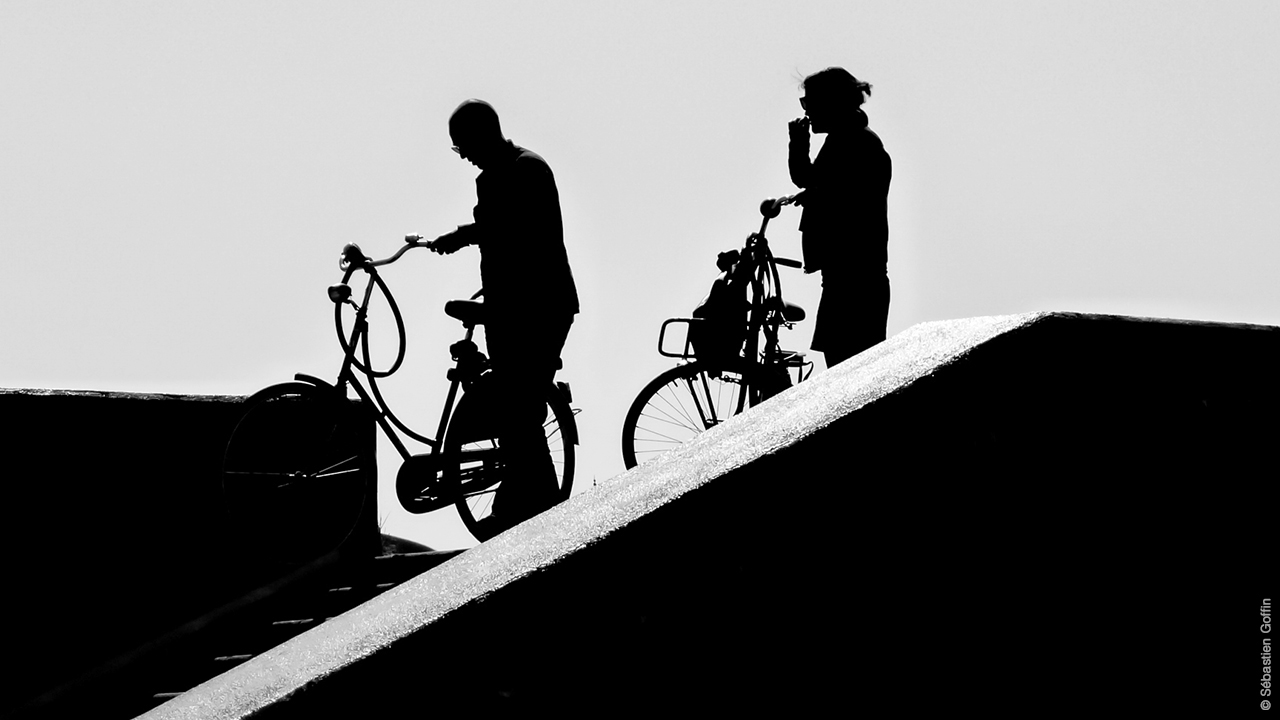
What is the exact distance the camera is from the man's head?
6.01 metres

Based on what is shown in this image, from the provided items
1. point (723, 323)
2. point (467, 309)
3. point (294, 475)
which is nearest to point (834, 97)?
point (723, 323)

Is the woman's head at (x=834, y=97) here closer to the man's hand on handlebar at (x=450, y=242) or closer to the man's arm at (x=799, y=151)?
the man's arm at (x=799, y=151)

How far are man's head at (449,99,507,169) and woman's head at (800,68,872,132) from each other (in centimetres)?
148

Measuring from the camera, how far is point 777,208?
716 cm

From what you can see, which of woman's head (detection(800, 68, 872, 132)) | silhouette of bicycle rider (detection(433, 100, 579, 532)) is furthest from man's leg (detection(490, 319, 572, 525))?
woman's head (detection(800, 68, 872, 132))

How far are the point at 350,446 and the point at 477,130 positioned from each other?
1.57 m

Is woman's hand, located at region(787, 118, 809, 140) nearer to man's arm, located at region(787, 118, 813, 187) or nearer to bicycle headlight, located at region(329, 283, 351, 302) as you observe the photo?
man's arm, located at region(787, 118, 813, 187)

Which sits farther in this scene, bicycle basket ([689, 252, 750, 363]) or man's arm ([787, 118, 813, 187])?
bicycle basket ([689, 252, 750, 363])

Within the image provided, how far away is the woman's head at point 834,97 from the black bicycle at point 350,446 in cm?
184

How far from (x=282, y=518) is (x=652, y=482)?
10.9 ft

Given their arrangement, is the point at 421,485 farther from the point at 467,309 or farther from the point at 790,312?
the point at 790,312

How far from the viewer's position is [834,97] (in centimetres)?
618

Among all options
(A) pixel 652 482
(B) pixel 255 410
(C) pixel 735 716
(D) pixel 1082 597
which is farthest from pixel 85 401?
(D) pixel 1082 597

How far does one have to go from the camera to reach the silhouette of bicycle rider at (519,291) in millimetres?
6027
